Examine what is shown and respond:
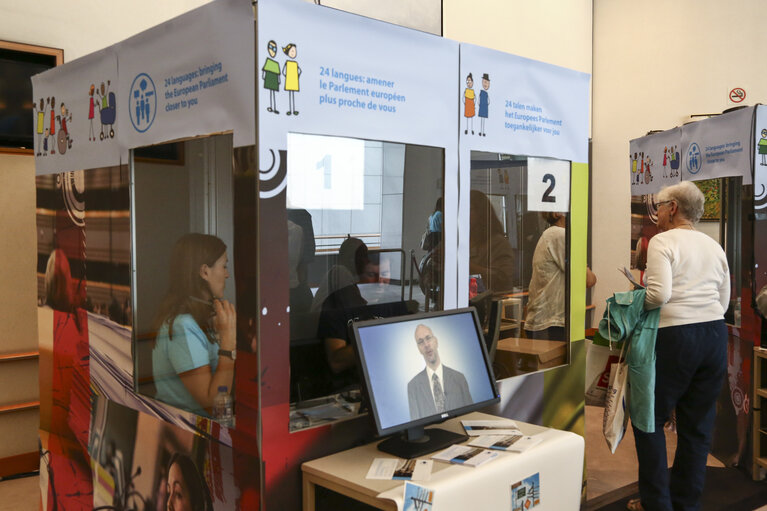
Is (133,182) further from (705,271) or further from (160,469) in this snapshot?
(705,271)

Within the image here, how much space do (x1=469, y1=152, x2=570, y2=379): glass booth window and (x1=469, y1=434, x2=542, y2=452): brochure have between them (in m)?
0.65

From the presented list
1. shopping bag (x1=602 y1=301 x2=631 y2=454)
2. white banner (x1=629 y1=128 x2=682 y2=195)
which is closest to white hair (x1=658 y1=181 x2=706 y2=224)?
shopping bag (x1=602 y1=301 x2=631 y2=454)

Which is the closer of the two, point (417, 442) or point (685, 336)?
point (417, 442)

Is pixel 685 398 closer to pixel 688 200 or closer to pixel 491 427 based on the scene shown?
pixel 688 200

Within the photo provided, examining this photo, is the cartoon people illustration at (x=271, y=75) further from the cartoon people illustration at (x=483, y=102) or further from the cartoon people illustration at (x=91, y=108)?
the cartoon people illustration at (x=91, y=108)

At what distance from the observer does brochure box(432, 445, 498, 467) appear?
2.10 m

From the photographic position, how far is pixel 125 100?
8.61 feet

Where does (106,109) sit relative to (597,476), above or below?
above

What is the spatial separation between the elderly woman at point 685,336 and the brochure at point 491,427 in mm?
1056

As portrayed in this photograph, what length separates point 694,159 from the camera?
4.59 m

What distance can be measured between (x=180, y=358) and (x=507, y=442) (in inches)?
46.0

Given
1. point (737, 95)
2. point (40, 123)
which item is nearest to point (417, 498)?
point (40, 123)

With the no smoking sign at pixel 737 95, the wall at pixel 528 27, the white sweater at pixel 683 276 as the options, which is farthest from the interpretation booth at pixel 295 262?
the no smoking sign at pixel 737 95

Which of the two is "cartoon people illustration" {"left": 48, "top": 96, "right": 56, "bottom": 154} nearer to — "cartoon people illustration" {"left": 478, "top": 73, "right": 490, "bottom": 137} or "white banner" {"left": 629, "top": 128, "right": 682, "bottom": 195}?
"cartoon people illustration" {"left": 478, "top": 73, "right": 490, "bottom": 137}
